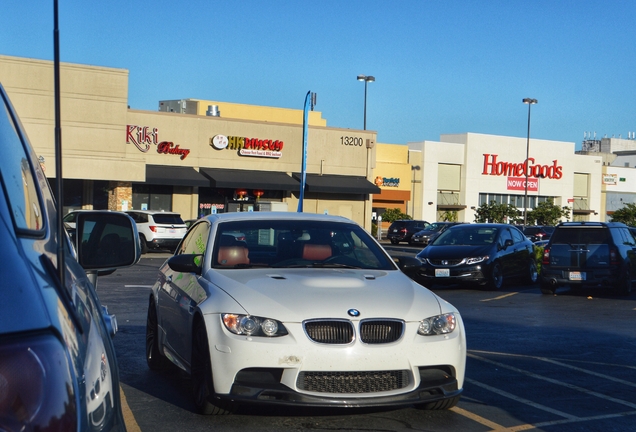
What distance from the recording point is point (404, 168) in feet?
221

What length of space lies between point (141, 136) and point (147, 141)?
0.43m

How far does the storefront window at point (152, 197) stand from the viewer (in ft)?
140

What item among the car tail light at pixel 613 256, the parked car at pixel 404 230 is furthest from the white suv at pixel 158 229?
the parked car at pixel 404 230

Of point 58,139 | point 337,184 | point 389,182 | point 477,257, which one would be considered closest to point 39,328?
point 58,139

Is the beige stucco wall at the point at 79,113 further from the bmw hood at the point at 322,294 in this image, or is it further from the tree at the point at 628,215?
the tree at the point at 628,215

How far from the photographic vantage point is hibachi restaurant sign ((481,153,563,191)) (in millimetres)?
72625

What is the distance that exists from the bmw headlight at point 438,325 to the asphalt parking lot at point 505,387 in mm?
702

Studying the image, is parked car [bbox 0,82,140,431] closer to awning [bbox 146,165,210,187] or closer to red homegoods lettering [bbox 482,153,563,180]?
awning [bbox 146,165,210,187]

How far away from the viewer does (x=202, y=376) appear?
6.63 m

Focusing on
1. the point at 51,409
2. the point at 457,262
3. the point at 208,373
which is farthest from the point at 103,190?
the point at 51,409

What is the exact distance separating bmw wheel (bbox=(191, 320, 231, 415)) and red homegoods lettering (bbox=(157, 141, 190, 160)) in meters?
36.4

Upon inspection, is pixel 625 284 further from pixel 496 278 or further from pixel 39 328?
pixel 39 328

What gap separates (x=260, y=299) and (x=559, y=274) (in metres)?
13.2

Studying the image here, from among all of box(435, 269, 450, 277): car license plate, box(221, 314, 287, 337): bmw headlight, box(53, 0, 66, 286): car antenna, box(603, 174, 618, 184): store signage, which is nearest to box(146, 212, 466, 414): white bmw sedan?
box(221, 314, 287, 337): bmw headlight
